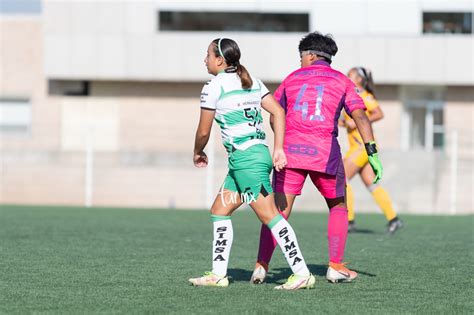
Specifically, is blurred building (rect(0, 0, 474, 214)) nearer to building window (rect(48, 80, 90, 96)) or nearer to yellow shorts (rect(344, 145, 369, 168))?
building window (rect(48, 80, 90, 96))

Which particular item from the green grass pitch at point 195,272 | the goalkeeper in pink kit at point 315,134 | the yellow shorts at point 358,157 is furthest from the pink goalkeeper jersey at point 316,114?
the yellow shorts at point 358,157

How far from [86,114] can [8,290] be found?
97.3 ft

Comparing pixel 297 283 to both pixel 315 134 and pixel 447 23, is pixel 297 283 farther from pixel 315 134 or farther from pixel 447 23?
pixel 447 23

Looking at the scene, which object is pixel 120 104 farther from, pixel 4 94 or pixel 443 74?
pixel 443 74

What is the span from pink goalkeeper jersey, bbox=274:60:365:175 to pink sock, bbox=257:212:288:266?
0.46 meters

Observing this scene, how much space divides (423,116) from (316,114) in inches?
1155

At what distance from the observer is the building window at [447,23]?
34.7 meters

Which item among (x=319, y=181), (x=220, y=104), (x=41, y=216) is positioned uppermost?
(x=220, y=104)

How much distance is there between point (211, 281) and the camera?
292 inches

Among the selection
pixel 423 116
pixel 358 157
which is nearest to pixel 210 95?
pixel 358 157

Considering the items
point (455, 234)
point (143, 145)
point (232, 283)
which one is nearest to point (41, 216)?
point (455, 234)

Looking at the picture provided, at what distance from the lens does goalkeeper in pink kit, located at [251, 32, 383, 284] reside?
7746mm

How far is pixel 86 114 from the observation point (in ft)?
119

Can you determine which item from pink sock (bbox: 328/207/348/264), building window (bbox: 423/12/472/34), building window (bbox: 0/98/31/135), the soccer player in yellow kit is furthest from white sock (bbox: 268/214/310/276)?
building window (bbox: 0/98/31/135)
